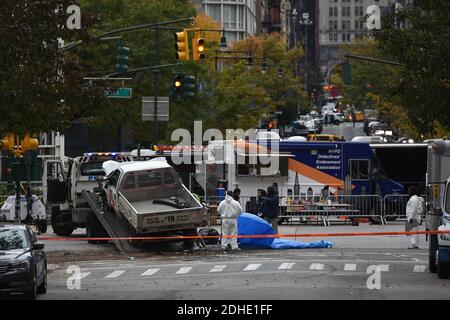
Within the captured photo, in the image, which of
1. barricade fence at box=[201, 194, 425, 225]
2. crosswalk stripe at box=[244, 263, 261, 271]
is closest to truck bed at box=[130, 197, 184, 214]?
crosswalk stripe at box=[244, 263, 261, 271]

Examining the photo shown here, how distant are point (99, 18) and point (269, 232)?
291 inches

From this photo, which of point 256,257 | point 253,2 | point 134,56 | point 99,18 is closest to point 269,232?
point 256,257

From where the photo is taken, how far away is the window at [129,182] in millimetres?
33531

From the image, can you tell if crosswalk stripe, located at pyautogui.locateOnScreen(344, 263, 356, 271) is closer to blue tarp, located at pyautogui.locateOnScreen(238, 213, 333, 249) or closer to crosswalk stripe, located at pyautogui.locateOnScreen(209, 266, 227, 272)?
crosswalk stripe, located at pyautogui.locateOnScreen(209, 266, 227, 272)

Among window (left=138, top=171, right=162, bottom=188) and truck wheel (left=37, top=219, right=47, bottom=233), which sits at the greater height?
window (left=138, top=171, right=162, bottom=188)

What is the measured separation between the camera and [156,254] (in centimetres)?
3206

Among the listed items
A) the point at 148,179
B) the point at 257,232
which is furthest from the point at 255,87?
the point at 148,179

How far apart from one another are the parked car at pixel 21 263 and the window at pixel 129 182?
10728 mm

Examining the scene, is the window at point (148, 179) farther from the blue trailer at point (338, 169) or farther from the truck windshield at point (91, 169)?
the blue trailer at point (338, 169)

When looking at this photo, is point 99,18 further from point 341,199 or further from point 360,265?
point 341,199

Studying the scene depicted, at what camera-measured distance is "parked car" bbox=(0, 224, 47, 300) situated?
68.3 feet

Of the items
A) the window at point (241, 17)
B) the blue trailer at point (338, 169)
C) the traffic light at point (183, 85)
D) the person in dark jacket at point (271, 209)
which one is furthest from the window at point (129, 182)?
the window at point (241, 17)

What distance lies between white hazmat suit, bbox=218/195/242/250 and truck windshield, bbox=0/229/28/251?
10376mm
